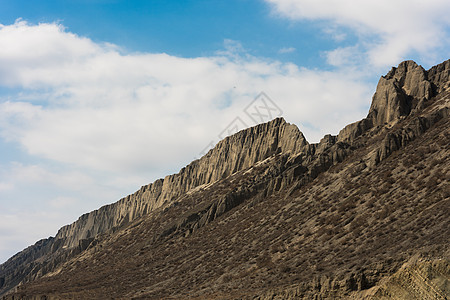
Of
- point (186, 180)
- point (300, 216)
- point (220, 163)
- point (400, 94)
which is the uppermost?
point (186, 180)

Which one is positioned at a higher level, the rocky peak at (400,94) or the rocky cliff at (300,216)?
the rocky peak at (400,94)

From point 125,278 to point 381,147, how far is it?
38.7 metres

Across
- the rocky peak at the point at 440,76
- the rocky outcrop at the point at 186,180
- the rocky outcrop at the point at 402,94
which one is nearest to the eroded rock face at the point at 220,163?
the rocky outcrop at the point at 186,180

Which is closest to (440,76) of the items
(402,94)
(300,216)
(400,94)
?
(402,94)

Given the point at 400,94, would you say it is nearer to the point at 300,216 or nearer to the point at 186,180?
the point at 300,216

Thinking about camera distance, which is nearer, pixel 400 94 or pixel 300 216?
pixel 300 216

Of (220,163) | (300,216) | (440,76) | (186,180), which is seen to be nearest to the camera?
(300,216)

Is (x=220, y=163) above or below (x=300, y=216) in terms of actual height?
above

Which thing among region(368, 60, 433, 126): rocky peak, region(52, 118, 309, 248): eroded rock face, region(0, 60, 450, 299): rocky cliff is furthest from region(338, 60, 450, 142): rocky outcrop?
region(52, 118, 309, 248): eroded rock face

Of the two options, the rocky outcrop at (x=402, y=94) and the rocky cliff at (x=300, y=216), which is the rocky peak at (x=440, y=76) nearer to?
the rocky outcrop at (x=402, y=94)

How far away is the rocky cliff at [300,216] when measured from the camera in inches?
1387

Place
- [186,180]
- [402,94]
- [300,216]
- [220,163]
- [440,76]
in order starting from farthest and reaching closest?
[186,180] → [220,163] → [440,76] → [402,94] → [300,216]

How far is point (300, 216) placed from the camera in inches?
2089

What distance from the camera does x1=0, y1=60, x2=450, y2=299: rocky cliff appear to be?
3522 centimetres
